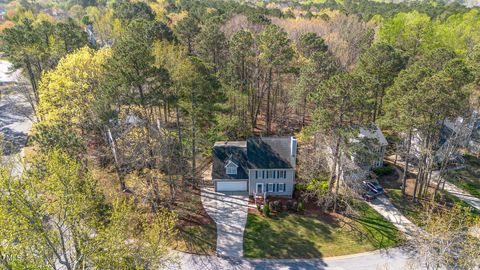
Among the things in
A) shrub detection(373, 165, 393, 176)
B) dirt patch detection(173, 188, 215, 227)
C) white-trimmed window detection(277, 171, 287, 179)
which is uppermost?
white-trimmed window detection(277, 171, 287, 179)

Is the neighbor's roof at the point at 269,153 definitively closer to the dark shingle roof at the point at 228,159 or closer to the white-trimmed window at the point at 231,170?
the dark shingle roof at the point at 228,159

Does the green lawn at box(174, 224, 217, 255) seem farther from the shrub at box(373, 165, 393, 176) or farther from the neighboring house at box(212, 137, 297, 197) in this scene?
the shrub at box(373, 165, 393, 176)

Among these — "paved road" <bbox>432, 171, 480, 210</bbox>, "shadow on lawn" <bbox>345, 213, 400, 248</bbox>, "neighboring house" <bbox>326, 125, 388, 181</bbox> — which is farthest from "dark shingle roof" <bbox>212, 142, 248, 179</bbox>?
"paved road" <bbox>432, 171, 480, 210</bbox>

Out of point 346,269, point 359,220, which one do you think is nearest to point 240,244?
point 346,269

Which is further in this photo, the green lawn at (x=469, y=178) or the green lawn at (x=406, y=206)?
the green lawn at (x=469, y=178)

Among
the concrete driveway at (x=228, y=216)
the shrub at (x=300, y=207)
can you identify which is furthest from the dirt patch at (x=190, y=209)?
the shrub at (x=300, y=207)

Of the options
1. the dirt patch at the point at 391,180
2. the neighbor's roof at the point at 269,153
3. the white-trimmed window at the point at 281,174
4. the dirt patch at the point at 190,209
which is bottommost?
the dirt patch at the point at 190,209

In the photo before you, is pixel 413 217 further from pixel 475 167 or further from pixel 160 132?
pixel 160 132

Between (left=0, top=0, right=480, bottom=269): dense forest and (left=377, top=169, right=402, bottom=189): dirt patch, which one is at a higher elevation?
(left=0, top=0, right=480, bottom=269): dense forest
